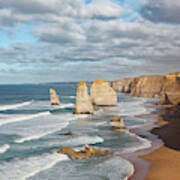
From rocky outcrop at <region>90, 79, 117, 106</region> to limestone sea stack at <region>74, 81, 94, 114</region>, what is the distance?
679 inches

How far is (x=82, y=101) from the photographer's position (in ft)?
150

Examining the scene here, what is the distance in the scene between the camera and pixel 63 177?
16.1m

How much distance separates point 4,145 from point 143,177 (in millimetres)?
14282

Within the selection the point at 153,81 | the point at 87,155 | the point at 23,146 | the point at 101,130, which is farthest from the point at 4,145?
the point at 153,81

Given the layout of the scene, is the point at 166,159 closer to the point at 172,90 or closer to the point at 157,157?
the point at 157,157

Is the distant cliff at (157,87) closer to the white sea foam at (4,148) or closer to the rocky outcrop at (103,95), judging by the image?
the rocky outcrop at (103,95)

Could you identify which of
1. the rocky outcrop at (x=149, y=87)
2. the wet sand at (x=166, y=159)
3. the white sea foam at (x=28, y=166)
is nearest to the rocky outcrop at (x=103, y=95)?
the wet sand at (x=166, y=159)

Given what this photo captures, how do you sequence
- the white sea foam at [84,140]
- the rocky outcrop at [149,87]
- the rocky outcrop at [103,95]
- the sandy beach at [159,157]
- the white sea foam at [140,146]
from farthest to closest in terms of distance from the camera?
the rocky outcrop at [149,87], the rocky outcrop at [103,95], the white sea foam at [84,140], the white sea foam at [140,146], the sandy beach at [159,157]

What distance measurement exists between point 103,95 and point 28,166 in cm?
4694

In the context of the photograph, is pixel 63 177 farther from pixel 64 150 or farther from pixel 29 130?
pixel 29 130

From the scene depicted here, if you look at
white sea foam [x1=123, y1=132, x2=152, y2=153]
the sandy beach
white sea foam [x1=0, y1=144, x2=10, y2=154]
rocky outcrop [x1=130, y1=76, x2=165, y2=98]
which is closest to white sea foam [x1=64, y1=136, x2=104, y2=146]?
white sea foam [x1=123, y1=132, x2=152, y2=153]

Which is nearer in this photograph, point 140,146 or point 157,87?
point 140,146

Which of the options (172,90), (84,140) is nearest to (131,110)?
(172,90)

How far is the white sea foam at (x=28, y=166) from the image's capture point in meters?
16.3
